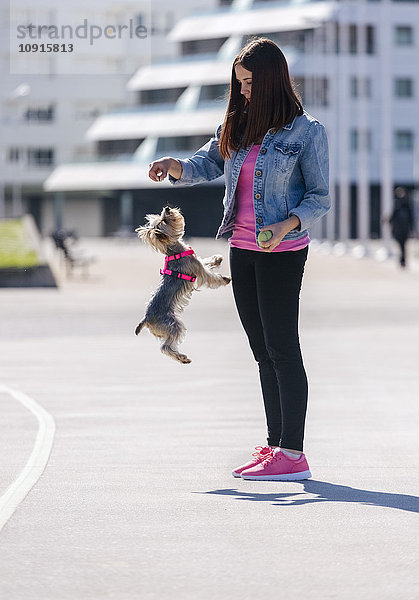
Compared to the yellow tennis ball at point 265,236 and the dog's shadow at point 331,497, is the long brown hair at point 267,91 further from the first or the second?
the dog's shadow at point 331,497

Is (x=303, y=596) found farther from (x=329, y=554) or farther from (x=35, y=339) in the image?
(x=35, y=339)

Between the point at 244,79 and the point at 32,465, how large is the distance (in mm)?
2325

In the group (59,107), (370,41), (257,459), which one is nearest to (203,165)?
(257,459)

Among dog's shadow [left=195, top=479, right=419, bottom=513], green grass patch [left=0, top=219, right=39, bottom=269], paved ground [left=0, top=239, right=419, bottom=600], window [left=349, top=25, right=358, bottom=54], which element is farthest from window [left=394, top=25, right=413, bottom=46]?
dog's shadow [left=195, top=479, right=419, bottom=513]

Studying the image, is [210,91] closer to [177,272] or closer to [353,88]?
[353,88]

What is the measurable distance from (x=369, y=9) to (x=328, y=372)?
274 ft

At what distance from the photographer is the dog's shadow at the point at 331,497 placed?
22.3ft

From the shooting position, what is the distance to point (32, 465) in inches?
314

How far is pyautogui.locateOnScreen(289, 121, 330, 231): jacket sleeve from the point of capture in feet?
23.4

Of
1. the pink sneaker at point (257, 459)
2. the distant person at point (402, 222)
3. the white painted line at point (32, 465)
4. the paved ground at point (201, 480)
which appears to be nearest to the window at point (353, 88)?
the distant person at point (402, 222)

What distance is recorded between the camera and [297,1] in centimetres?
9612

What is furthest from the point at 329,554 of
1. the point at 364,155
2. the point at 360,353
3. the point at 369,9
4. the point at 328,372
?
the point at 369,9

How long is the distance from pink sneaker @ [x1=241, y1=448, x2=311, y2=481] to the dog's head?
1.20 meters

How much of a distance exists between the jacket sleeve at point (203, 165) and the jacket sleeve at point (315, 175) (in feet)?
1.63
